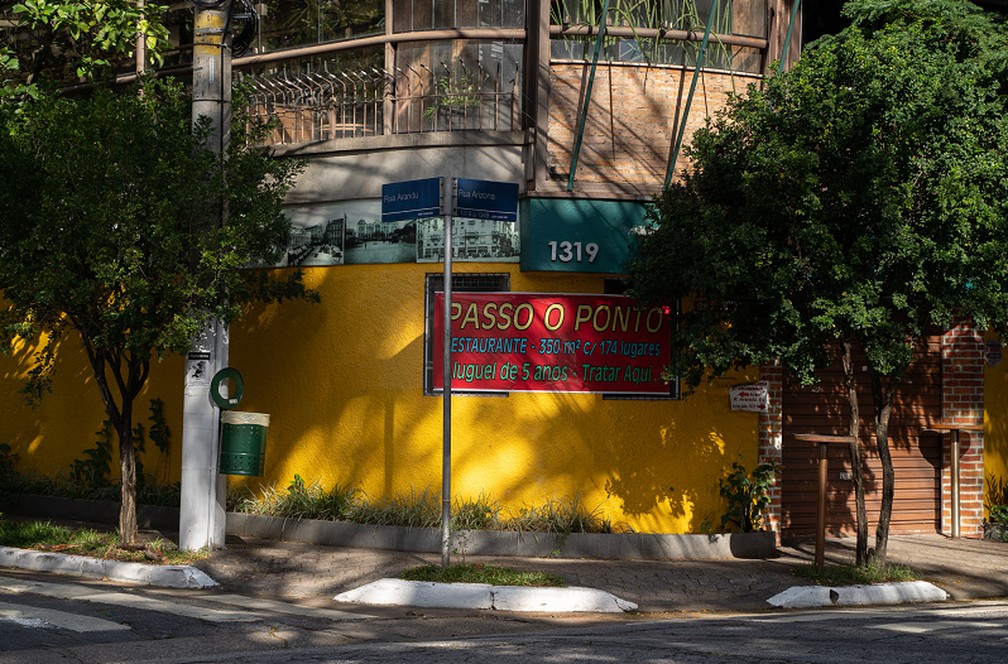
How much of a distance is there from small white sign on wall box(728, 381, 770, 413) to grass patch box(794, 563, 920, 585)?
215 centimetres

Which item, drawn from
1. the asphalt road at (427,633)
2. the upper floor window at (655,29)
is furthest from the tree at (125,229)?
the upper floor window at (655,29)

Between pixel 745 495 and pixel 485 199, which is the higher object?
pixel 485 199

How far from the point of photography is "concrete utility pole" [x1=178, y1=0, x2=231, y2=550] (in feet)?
42.0

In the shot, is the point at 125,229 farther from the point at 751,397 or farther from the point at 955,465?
the point at 955,465

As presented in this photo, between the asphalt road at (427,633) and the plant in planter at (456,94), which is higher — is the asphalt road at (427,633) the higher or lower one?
the lower one

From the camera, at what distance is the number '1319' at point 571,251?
1371 cm

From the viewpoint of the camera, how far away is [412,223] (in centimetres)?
1421

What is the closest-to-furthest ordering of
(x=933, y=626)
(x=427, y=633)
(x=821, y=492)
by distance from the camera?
(x=427, y=633), (x=933, y=626), (x=821, y=492)

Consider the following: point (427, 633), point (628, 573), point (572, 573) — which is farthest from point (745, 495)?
point (427, 633)

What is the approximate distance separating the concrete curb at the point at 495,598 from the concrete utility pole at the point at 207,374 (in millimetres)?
2609

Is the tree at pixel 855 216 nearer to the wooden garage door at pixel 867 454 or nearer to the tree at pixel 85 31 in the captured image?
the wooden garage door at pixel 867 454

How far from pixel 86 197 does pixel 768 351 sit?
6.65m

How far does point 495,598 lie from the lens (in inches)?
421

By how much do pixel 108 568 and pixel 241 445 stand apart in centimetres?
174
